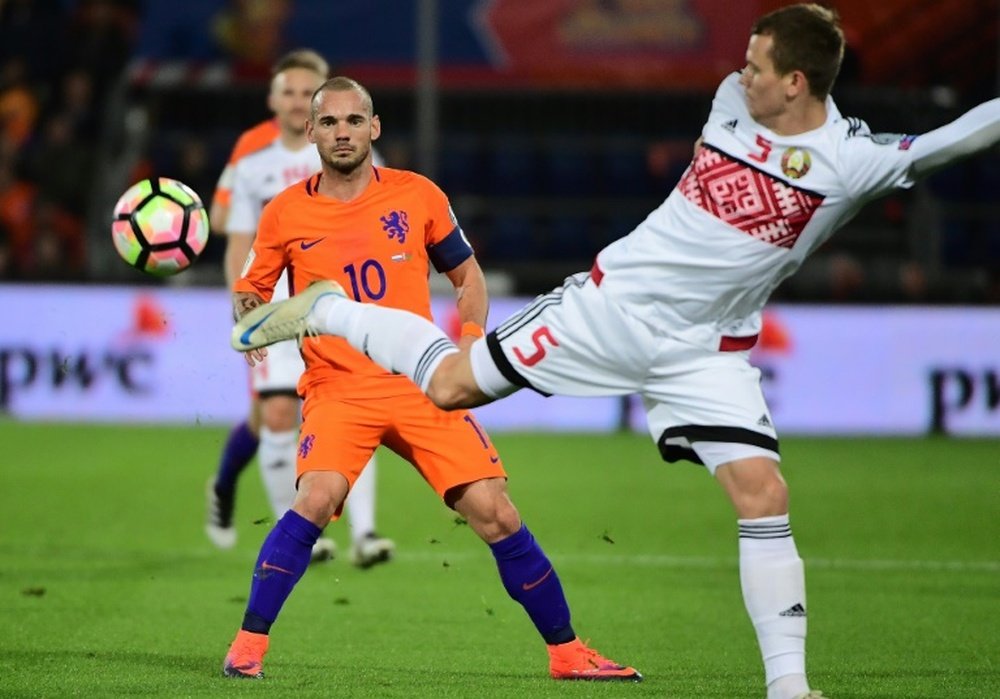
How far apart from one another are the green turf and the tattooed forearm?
114cm

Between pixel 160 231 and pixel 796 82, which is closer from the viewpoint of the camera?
pixel 796 82

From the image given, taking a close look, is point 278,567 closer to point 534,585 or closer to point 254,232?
point 534,585

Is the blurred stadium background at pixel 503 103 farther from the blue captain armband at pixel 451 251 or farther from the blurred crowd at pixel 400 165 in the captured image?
the blue captain armband at pixel 451 251

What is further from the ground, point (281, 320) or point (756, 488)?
point (281, 320)

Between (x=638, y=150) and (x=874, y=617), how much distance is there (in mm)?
11252

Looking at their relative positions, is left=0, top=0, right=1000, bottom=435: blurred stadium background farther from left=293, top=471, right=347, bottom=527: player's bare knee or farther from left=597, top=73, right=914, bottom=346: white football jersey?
left=597, top=73, right=914, bottom=346: white football jersey

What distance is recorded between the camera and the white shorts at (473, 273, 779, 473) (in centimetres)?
485

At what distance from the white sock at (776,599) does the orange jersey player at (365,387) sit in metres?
0.82

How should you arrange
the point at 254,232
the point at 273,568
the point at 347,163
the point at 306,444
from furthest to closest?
the point at 254,232
the point at 347,163
the point at 306,444
the point at 273,568

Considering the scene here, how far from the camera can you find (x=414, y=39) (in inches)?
719

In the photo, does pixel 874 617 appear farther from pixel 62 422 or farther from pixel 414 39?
pixel 414 39

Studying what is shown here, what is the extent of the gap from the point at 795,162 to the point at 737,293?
0.39 meters

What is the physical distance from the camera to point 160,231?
247 inches

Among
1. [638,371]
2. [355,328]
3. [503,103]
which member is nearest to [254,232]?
[355,328]
